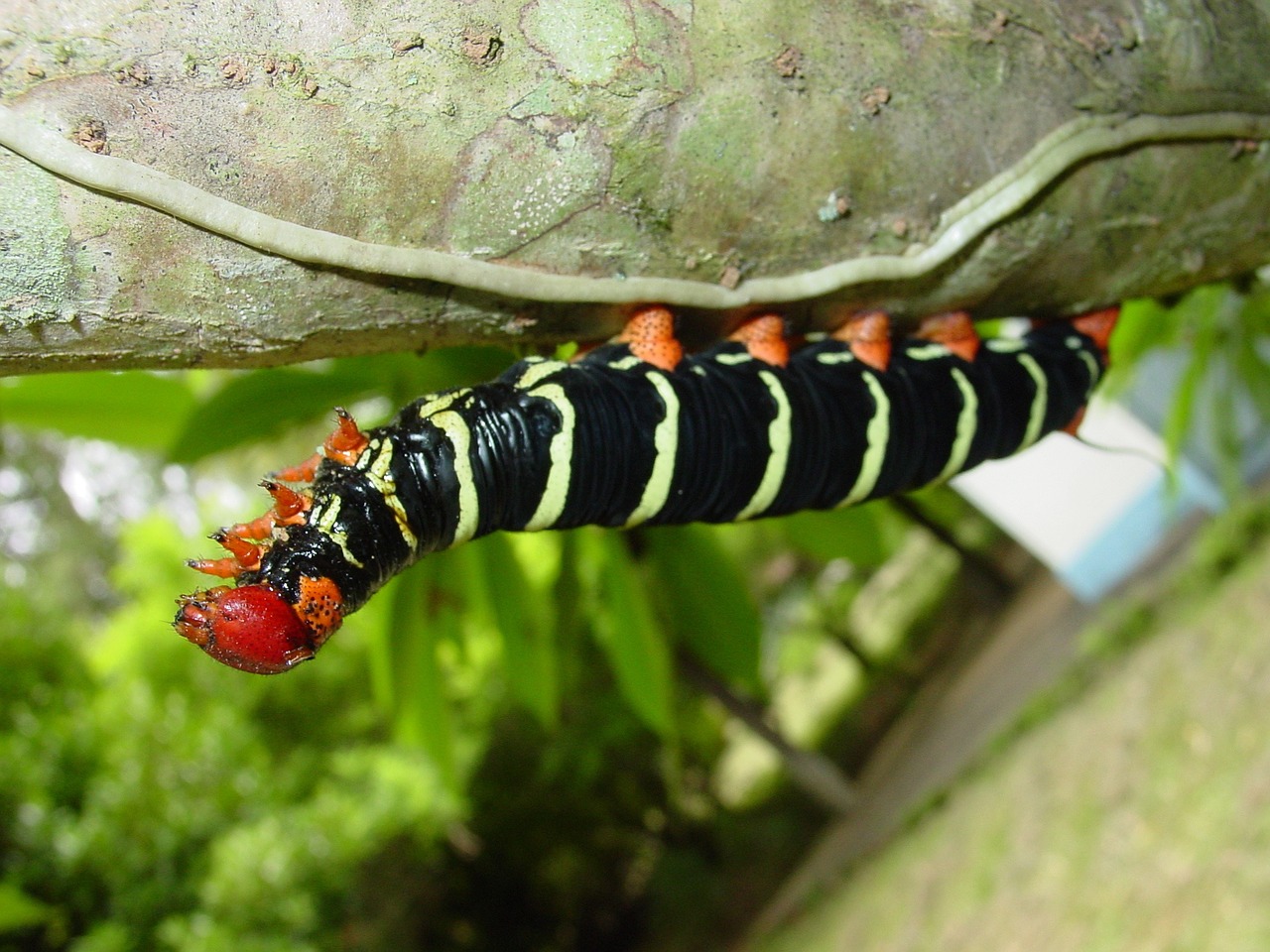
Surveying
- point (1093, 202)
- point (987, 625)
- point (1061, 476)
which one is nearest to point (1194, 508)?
point (1061, 476)

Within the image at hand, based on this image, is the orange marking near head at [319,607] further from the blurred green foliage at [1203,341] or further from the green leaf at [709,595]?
the blurred green foliage at [1203,341]

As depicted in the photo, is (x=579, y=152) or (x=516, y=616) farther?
(x=516, y=616)

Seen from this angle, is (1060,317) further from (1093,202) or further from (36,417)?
(36,417)

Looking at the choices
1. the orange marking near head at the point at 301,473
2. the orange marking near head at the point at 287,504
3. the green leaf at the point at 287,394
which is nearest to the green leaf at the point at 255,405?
the green leaf at the point at 287,394

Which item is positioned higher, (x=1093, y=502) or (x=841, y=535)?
(x=841, y=535)

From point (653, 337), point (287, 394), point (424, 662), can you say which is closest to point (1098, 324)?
point (653, 337)

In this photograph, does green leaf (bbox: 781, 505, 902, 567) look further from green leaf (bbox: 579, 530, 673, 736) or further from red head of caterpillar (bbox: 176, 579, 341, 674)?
red head of caterpillar (bbox: 176, 579, 341, 674)

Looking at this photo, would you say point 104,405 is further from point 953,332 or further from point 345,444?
point 953,332
